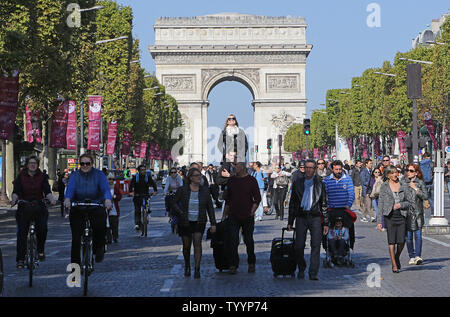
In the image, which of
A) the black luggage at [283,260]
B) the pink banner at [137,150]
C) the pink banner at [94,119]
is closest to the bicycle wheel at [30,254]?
the black luggage at [283,260]

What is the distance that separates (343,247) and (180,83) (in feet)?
379

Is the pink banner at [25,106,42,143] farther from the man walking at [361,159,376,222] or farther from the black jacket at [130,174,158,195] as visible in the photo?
the black jacket at [130,174,158,195]

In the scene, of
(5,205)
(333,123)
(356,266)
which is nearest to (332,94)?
(333,123)

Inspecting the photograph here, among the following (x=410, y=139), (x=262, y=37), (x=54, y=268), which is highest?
(x=262, y=37)

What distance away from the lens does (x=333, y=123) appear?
121438mm

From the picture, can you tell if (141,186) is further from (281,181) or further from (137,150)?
(137,150)

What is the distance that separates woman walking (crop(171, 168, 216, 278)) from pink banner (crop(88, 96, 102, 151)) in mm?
33046

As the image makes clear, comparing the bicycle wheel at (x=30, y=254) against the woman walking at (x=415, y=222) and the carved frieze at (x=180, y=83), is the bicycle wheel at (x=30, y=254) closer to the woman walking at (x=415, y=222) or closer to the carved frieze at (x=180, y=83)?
the woman walking at (x=415, y=222)

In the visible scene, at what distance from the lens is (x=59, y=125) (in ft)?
149

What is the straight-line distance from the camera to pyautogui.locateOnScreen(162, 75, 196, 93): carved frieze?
132m

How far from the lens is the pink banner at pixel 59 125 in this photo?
45.1 m

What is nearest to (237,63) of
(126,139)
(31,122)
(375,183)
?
(126,139)

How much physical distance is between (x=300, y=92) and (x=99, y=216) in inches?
4599
